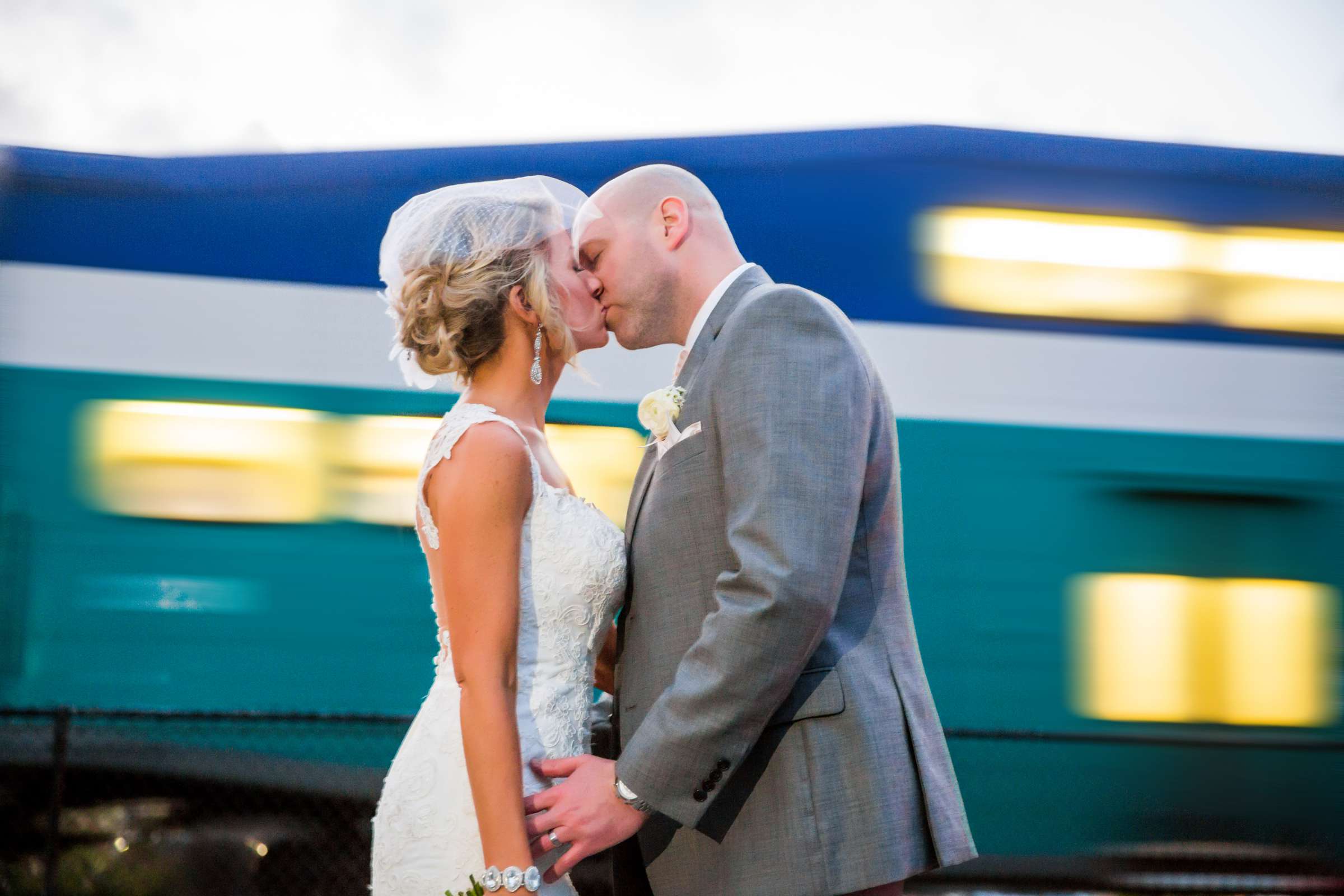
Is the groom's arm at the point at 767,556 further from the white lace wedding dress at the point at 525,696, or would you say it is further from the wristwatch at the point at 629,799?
the white lace wedding dress at the point at 525,696

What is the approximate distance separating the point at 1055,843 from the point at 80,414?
15.2 ft

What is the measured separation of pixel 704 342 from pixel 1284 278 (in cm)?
431

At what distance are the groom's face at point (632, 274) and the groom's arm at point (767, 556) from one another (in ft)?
1.26

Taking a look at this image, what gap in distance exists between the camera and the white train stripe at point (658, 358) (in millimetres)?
5156

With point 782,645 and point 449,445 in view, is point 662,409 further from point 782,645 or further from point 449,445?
point 782,645

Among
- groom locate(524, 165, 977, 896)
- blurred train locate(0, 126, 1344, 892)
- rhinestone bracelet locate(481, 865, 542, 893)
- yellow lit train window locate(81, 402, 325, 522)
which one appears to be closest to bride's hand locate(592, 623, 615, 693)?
groom locate(524, 165, 977, 896)

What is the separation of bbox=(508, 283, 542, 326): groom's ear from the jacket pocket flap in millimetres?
915

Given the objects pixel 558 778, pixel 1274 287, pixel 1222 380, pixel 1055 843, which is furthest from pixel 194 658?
pixel 1274 287

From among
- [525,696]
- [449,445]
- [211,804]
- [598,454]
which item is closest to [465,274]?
[449,445]

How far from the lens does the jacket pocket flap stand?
1910mm

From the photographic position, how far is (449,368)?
7.70 ft

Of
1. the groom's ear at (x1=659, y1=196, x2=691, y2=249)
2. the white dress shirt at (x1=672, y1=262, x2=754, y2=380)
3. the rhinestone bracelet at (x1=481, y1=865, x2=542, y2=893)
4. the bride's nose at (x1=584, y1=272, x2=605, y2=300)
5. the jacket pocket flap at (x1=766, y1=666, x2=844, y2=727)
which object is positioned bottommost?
the rhinestone bracelet at (x1=481, y1=865, x2=542, y2=893)

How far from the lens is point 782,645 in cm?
180

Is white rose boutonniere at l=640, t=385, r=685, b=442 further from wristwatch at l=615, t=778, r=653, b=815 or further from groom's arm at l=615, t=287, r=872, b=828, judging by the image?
wristwatch at l=615, t=778, r=653, b=815
